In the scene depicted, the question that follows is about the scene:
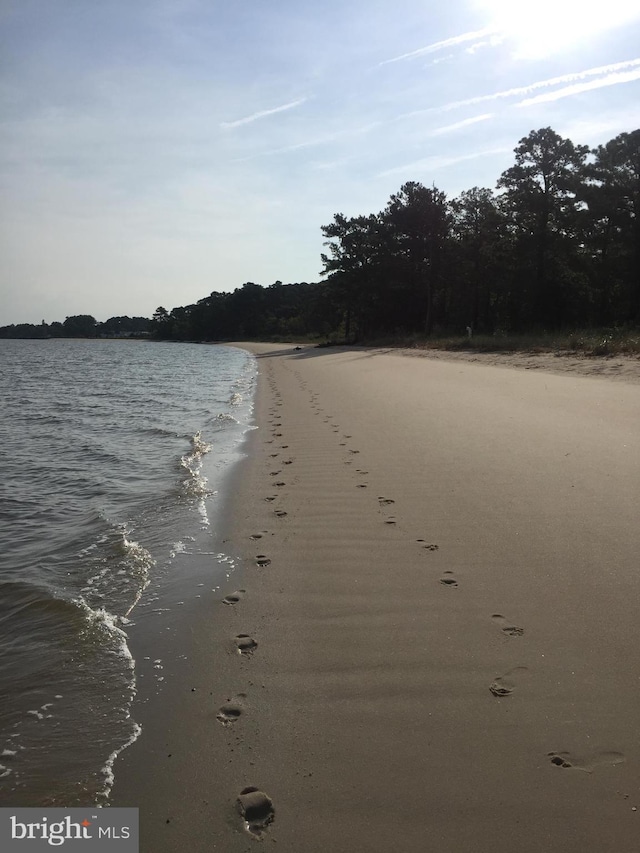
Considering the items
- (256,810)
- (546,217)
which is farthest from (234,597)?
(546,217)

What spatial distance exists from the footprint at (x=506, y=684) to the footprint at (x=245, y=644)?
1.27 m

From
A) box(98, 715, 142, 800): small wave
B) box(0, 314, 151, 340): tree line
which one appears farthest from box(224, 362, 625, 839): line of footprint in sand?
box(0, 314, 151, 340): tree line

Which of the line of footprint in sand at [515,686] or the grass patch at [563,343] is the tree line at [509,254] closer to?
the grass patch at [563,343]

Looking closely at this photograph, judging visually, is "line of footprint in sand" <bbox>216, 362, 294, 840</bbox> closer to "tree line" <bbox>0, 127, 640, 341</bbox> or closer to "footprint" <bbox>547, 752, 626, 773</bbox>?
"footprint" <bbox>547, 752, 626, 773</bbox>

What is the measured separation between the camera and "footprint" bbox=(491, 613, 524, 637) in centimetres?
306

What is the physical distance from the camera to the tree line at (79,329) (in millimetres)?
179500

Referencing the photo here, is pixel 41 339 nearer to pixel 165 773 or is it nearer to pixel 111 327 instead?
pixel 111 327

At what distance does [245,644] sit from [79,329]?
635 feet

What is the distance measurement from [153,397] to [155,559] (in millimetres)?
14717

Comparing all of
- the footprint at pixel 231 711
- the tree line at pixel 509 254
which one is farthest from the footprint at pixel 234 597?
the tree line at pixel 509 254

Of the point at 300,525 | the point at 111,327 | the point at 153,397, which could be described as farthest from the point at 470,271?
the point at 111,327

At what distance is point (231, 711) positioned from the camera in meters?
2.65

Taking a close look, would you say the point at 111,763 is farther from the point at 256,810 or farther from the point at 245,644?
the point at 245,644

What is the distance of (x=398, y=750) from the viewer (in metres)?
2.30
